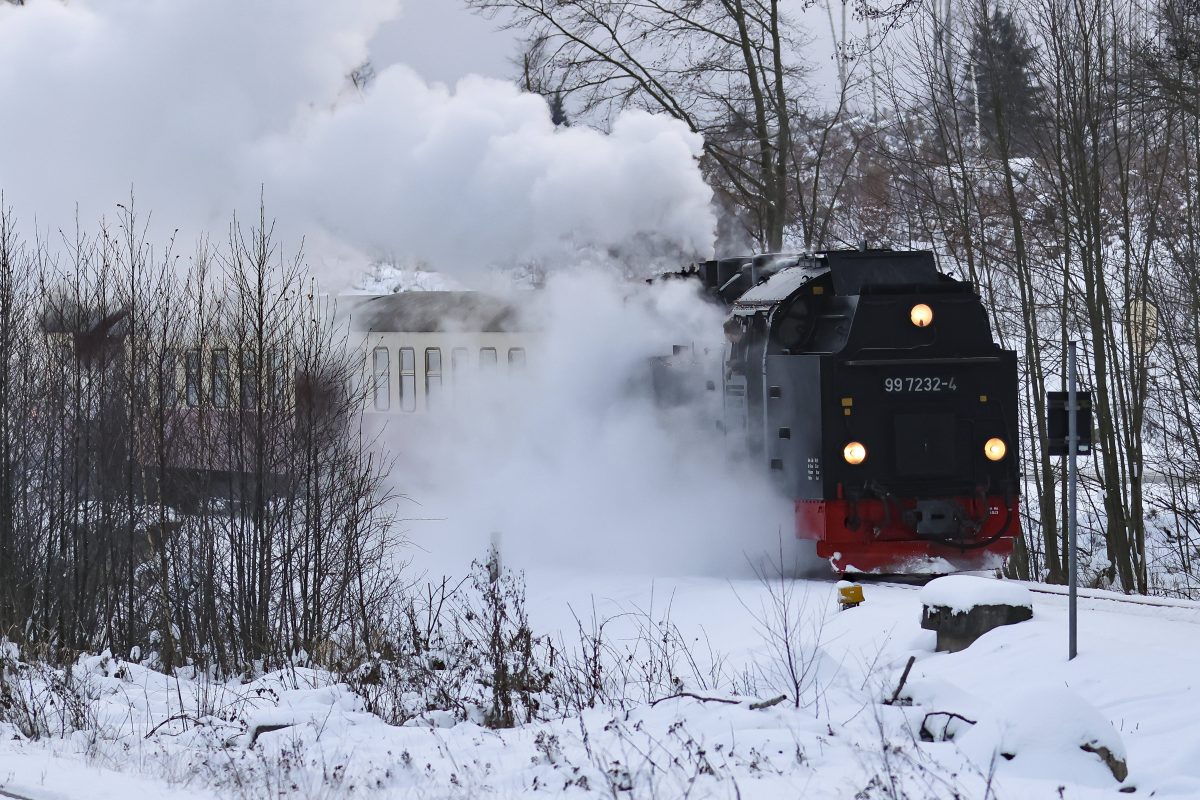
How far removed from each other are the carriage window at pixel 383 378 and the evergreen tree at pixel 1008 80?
8.82 metres

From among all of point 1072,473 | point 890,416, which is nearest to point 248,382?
point 890,416

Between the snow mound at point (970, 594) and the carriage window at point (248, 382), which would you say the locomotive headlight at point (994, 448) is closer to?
the snow mound at point (970, 594)

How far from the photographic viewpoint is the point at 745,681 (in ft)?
25.1

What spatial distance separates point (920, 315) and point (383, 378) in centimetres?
992

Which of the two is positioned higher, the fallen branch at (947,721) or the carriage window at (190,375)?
the carriage window at (190,375)

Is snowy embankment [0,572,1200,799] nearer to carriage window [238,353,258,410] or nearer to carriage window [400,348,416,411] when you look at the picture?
carriage window [238,353,258,410]

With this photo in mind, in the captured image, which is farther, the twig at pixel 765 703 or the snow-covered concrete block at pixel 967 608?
the snow-covered concrete block at pixel 967 608

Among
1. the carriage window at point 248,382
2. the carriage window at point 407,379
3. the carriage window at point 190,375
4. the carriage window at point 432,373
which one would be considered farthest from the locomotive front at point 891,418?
the carriage window at point 407,379

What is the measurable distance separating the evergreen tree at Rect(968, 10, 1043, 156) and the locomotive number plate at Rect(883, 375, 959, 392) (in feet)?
18.8

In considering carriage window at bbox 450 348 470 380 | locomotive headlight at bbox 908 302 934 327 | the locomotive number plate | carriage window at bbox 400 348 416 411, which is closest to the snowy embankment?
the locomotive number plate

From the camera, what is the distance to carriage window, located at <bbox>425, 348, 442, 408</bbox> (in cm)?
1848

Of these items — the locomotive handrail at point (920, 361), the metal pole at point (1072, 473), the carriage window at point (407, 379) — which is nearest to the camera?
the metal pole at point (1072, 473)

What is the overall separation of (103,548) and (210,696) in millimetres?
6839

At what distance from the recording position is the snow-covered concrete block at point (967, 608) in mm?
8242
